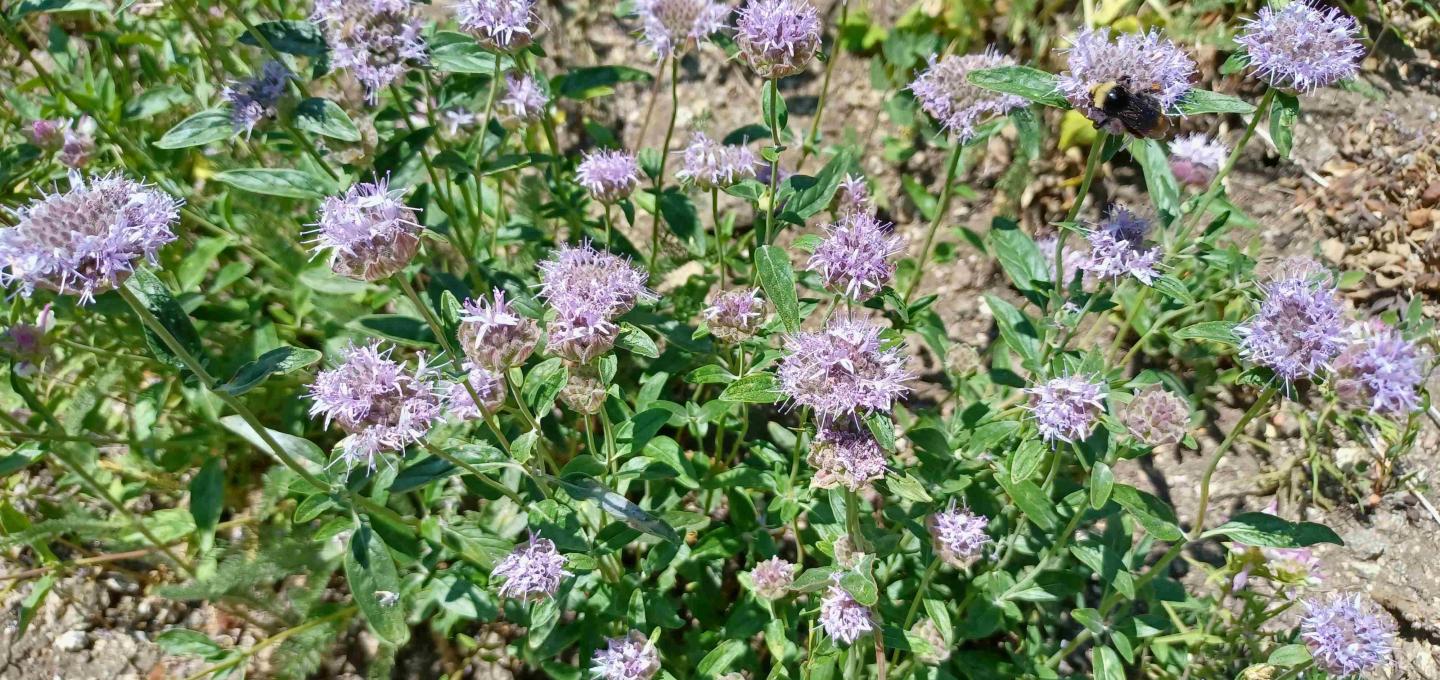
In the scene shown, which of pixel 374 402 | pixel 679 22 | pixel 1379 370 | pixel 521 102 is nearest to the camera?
pixel 1379 370

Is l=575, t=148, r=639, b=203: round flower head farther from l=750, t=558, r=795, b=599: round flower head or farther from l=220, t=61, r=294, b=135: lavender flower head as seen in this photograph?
l=750, t=558, r=795, b=599: round flower head

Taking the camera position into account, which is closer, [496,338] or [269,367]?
[496,338]

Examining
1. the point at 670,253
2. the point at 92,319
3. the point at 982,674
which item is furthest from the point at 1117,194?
the point at 92,319

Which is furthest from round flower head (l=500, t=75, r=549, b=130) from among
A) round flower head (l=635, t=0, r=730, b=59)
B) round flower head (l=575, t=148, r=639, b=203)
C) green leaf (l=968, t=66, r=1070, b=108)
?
green leaf (l=968, t=66, r=1070, b=108)

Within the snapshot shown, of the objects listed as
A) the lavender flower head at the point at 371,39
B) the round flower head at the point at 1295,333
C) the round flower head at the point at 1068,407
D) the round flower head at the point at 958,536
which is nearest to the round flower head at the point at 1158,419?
the round flower head at the point at 1068,407

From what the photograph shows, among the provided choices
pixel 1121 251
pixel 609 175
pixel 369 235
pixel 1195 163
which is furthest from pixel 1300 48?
pixel 369 235

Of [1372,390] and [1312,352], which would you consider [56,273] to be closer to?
[1312,352]

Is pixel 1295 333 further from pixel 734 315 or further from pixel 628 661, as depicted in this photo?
pixel 628 661

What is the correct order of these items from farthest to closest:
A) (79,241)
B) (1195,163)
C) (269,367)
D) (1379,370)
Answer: (1195,163)
(269,367)
(1379,370)
(79,241)
